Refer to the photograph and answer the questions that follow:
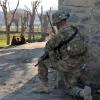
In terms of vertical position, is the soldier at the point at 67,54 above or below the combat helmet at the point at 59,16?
below

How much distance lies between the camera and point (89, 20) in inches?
261

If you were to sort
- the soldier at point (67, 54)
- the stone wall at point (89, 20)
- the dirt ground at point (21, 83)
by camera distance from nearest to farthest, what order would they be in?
the soldier at point (67, 54) < the dirt ground at point (21, 83) < the stone wall at point (89, 20)

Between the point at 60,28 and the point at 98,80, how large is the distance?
1333 millimetres

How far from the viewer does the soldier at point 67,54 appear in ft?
19.4

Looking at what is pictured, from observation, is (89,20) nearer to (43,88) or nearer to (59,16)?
(59,16)

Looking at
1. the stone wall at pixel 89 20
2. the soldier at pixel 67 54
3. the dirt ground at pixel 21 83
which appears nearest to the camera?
the soldier at pixel 67 54

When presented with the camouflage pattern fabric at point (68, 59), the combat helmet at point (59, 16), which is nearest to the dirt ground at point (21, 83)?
the camouflage pattern fabric at point (68, 59)

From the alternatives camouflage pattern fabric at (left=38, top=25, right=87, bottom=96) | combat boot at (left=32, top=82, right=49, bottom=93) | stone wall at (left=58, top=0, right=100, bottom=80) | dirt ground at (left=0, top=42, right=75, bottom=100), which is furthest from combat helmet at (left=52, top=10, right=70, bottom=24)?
dirt ground at (left=0, top=42, right=75, bottom=100)

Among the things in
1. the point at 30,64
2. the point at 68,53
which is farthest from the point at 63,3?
the point at 30,64

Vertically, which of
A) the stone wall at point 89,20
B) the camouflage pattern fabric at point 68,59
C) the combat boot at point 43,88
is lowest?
the combat boot at point 43,88

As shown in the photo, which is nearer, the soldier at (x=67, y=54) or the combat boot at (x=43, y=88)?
the soldier at (x=67, y=54)

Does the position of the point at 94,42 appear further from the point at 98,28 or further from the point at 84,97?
the point at 84,97

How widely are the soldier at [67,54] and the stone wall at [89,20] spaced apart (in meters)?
0.55

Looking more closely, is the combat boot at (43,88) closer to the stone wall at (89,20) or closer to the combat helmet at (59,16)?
the stone wall at (89,20)
